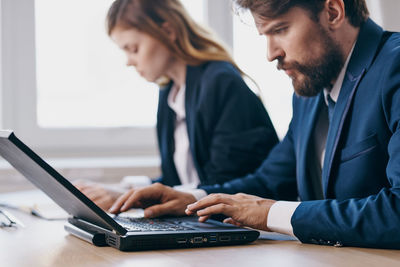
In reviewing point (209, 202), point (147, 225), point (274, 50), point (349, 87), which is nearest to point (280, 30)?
point (274, 50)

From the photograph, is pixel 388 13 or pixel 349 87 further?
pixel 388 13

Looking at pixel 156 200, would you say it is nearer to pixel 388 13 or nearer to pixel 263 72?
pixel 388 13

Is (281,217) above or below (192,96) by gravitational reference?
below

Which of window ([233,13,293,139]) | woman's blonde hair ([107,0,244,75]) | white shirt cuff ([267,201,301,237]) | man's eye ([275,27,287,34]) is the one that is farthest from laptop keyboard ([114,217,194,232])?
window ([233,13,293,139])

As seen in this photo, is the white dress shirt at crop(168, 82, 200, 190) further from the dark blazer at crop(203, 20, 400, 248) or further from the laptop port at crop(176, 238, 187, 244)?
the laptop port at crop(176, 238, 187, 244)

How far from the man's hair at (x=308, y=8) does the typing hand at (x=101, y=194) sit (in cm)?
62

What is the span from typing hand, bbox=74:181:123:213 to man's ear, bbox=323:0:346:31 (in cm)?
72

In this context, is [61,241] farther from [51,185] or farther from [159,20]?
[159,20]

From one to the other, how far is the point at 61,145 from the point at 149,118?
18.9 inches

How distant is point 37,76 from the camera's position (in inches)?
112

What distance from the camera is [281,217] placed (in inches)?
43.2

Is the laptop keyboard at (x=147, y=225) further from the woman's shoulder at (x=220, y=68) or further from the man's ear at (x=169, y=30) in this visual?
the man's ear at (x=169, y=30)

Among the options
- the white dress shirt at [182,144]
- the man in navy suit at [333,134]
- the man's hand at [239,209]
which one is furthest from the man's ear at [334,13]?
the white dress shirt at [182,144]

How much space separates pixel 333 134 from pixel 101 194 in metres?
0.67
